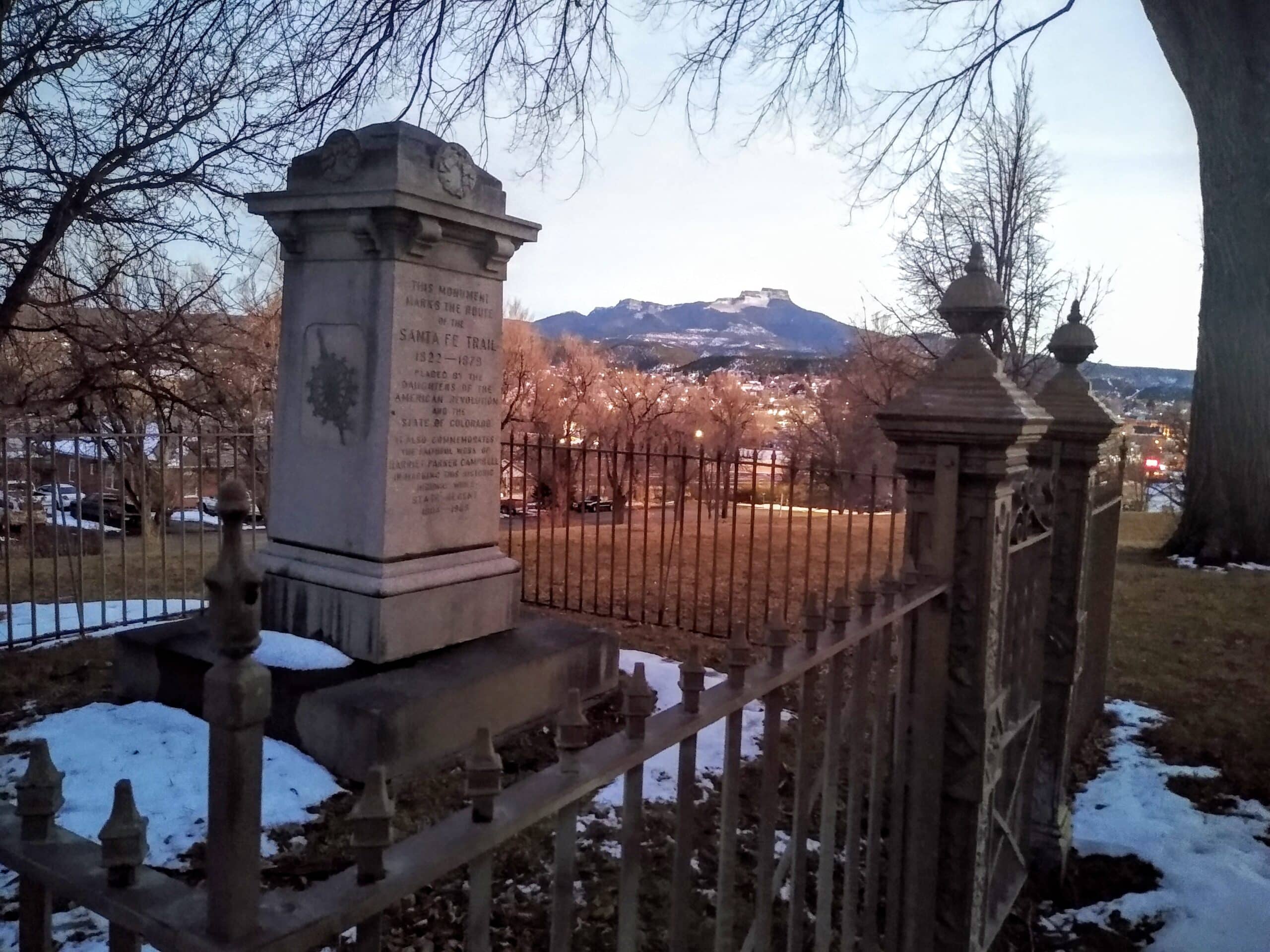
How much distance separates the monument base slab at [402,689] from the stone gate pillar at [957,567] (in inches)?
74.5

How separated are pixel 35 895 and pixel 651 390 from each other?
38657 mm

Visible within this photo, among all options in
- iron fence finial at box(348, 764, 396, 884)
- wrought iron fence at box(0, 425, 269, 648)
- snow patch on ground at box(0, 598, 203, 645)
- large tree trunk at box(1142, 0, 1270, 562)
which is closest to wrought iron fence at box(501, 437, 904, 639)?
iron fence finial at box(348, 764, 396, 884)

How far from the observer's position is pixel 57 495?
9141mm

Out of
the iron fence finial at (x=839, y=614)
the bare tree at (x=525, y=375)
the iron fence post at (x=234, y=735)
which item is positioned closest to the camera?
the iron fence post at (x=234, y=735)

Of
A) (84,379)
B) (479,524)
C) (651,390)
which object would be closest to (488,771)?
(479,524)

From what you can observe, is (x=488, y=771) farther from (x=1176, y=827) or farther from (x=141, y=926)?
(x=1176, y=827)

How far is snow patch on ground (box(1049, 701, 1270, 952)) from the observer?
380 cm

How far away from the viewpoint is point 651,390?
39.6m

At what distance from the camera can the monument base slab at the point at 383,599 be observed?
4.91m

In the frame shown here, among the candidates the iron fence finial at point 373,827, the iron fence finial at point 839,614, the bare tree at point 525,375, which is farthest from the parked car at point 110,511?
the iron fence finial at point 373,827

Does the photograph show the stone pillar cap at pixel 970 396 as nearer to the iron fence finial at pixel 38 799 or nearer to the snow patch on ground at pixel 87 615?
the iron fence finial at pixel 38 799

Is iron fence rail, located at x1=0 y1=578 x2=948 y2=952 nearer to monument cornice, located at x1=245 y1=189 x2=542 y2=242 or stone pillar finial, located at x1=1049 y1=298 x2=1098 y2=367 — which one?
stone pillar finial, located at x1=1049 y1=298 x2=1098 y2=367

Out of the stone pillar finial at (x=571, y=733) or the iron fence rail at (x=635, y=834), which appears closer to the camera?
the iron fence rail at (x=635, y=834)

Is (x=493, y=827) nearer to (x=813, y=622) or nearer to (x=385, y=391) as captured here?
(x=813, y=622)
